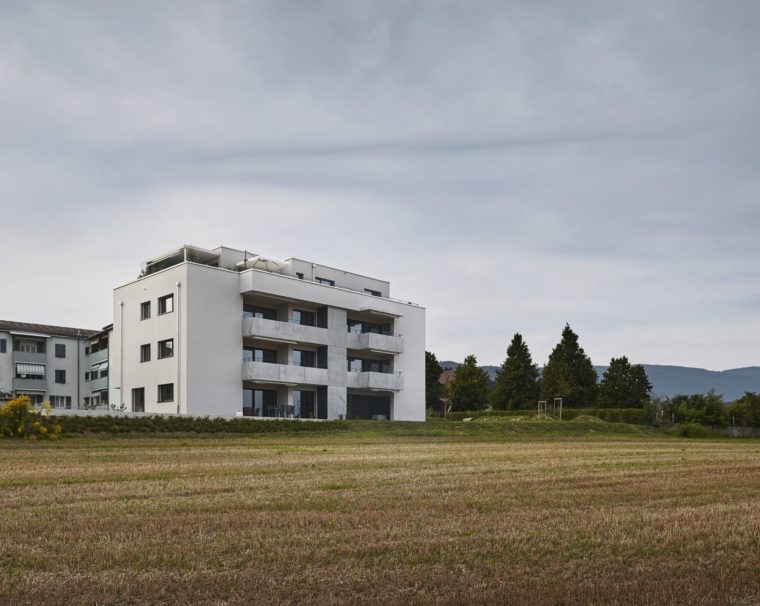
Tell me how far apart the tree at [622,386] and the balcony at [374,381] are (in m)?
25.7

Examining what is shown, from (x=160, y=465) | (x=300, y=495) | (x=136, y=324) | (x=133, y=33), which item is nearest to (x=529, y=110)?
(x=133, y=33)

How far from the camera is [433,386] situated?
8650 cm

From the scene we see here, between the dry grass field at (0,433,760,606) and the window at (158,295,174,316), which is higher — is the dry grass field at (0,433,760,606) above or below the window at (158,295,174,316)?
below

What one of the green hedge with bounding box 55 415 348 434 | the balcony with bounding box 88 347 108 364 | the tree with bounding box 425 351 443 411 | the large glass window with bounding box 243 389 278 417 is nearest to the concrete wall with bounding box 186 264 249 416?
the large glass window with bounding box 243 389 278 417

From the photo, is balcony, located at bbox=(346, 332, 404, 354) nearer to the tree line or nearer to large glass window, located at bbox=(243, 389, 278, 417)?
large glass window, located at bbox=(243, 389, 278, 417)

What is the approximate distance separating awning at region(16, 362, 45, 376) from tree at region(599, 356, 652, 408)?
48.6 metres

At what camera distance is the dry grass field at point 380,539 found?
232 inches

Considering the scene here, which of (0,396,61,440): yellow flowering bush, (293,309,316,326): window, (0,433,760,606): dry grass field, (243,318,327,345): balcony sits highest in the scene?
(293,309,316,326): window

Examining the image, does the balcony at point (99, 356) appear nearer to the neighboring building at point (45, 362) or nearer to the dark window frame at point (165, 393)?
the neighboring building at point (45, 362)

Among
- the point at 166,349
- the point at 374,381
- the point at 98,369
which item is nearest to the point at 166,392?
the point at 166,349

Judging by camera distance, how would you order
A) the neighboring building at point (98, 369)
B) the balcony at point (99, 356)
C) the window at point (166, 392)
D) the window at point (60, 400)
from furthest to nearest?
the window at point (60, 400) < the neighboring building at point (98, 369) < the balcony at point (99, 356) < the window at point (166, 392)

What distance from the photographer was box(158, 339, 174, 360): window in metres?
48.8

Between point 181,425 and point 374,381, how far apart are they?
22.4 metres

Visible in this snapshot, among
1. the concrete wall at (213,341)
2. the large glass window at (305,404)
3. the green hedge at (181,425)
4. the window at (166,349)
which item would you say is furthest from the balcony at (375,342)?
the green hedge at (181,425)
